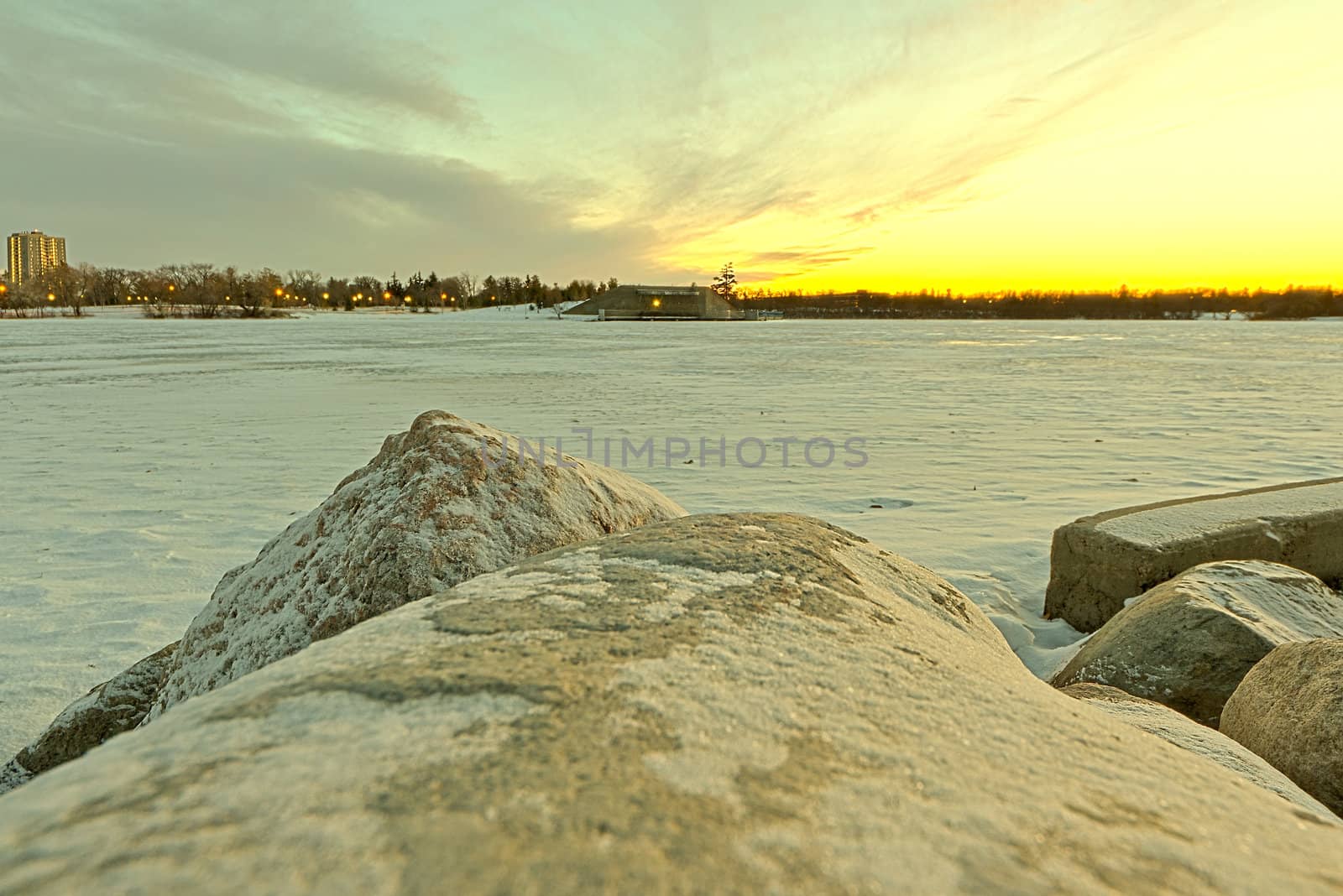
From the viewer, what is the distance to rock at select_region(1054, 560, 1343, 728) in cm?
258

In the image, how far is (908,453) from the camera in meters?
7.49

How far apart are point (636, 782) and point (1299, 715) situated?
2.19 m

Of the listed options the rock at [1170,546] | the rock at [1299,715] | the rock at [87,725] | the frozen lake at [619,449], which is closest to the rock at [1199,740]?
the rock at [1299,715]

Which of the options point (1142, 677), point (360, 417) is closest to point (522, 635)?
point (1142, 677)

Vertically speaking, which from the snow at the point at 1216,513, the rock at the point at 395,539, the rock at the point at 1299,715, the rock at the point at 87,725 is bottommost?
the rock at the point at 87,725

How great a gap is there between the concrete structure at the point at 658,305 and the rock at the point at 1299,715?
65983 mm

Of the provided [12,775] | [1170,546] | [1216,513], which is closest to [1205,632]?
[1170,546]

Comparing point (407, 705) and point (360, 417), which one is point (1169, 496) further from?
point (360, 417)

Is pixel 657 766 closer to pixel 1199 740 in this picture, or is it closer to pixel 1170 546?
pixel 1199 740

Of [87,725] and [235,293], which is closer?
[87,725]

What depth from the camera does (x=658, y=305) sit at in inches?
2785

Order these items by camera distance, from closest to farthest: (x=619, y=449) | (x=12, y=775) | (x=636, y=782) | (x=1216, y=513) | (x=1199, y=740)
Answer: (x=636, y=782)
(x=1199, y=740)
(x=12, y=775)
(x=1216, y=513)
(x=619, y=449)

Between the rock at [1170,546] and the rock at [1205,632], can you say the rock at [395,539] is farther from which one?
the rock at [1170,546]

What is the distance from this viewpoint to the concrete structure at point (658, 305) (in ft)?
226
